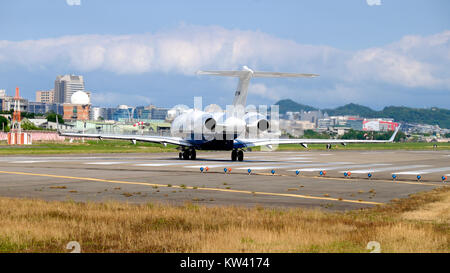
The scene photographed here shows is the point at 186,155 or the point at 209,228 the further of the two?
the point at 186,155

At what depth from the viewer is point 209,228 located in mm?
14570

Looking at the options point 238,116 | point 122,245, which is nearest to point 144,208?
point 122,245

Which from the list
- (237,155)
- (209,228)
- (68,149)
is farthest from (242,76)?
(68,149)

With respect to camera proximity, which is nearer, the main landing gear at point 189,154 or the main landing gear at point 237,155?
the main landing gear at point 237,155

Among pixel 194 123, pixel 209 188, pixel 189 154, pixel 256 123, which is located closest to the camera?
pixel 209 188

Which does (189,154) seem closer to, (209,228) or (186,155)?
(186,155)

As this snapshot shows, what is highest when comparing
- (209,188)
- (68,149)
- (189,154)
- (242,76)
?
(242,76)

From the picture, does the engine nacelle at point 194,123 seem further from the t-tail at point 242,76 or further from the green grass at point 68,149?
the green grass at point 68,149

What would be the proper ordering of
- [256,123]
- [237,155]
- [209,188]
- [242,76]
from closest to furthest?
[209,188] < [256,123] < [242,76] < [237,155]

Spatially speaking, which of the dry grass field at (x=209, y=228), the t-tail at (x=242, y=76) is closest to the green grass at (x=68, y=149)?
the t-tail at (x=242, y=76)

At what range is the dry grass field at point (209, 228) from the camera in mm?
12078
